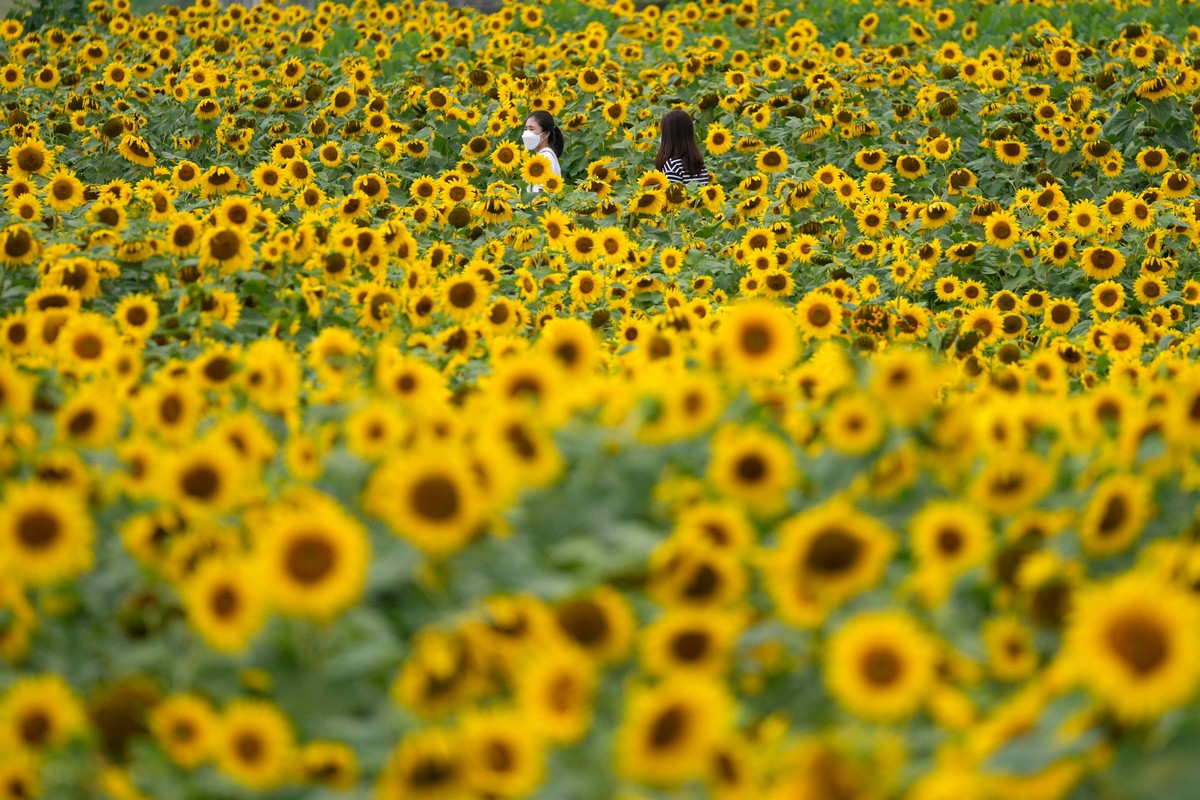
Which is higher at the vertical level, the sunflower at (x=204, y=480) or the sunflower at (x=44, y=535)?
the sunflower at (x=204, y=480)

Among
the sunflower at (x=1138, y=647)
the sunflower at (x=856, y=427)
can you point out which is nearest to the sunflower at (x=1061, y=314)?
the sunflower at (x=856, y=427)

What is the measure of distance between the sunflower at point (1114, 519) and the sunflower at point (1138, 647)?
437 millimetres

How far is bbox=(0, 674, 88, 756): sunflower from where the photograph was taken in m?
2.29

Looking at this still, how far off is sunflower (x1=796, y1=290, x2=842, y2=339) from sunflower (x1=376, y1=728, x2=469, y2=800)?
341cm

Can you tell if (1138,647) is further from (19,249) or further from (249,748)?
(19,249)

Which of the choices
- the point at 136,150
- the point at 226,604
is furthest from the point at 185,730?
the point at 136,150

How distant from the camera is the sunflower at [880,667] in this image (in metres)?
2.23

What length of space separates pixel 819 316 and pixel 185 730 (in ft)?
11.8

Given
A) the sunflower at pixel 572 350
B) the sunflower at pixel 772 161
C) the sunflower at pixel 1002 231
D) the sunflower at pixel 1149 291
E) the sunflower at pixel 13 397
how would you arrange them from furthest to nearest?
the sunflower at pixel 772 161, the sunflower at pixel 1002 231, the sunflower at pixel 1149 291, the sunflower at pixel 572 350, the sunflower at pixel 13 397

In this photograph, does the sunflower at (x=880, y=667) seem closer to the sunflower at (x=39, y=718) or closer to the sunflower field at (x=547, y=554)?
the sunflower field at (x=547, y=554)

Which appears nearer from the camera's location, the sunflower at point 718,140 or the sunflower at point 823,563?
the sunflower at point 823,563

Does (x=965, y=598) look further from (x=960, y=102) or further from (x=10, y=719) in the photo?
(x=960, y=102)

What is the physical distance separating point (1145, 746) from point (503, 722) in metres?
1.14

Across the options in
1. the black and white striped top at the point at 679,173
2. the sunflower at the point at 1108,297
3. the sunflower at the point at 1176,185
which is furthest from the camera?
the black and white striped top at the point at 679,173
